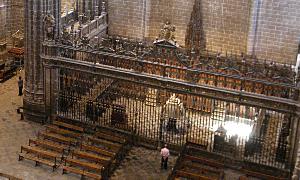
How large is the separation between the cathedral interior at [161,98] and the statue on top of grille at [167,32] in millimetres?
131

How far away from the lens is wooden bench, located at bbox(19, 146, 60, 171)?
2877 cm

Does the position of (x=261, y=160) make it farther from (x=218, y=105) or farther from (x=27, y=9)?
(x=27, y=9)

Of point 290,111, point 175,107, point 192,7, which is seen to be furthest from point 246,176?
point 192,7

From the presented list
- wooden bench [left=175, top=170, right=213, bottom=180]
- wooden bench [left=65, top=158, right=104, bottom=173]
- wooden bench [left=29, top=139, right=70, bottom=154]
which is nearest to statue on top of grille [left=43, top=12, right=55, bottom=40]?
wooden bench [left=29, top=139, right=70, bottom=154]

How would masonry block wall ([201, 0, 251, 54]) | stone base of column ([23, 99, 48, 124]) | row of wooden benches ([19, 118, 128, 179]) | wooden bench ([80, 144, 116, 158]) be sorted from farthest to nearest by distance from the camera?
masonry block wall ([201, 0, 251, 54]) < stone base of column ([23, 99, 48, 124]) < wooden bench ([80, 144, 116, 158]) < row of wooden benches ([19, 118, 128, 179])

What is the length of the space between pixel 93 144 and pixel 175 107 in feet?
16.8

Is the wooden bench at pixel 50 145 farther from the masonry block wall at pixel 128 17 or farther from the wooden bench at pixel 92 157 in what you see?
the masonry block wall at pixel 128 17

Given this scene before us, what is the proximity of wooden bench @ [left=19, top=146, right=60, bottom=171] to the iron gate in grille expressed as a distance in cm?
423

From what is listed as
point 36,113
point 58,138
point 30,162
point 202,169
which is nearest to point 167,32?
point 36,113

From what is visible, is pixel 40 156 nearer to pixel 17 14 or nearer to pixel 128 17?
pixel 128 17

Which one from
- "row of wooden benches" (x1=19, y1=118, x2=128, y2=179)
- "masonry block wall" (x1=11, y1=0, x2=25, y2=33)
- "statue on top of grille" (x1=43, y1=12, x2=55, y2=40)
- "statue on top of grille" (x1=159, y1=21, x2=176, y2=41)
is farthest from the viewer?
"masonry block wall" (x1=11, y1=0, x2=25, y2=33)

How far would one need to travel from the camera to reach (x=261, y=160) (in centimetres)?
2986

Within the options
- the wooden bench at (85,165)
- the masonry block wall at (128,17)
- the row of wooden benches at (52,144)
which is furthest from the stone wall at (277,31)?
the wooden bench at (85,165)

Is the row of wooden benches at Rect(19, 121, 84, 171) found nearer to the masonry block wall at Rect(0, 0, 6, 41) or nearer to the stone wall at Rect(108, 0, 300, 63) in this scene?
the stone wall at Rect(108, 0, 300, 63)
